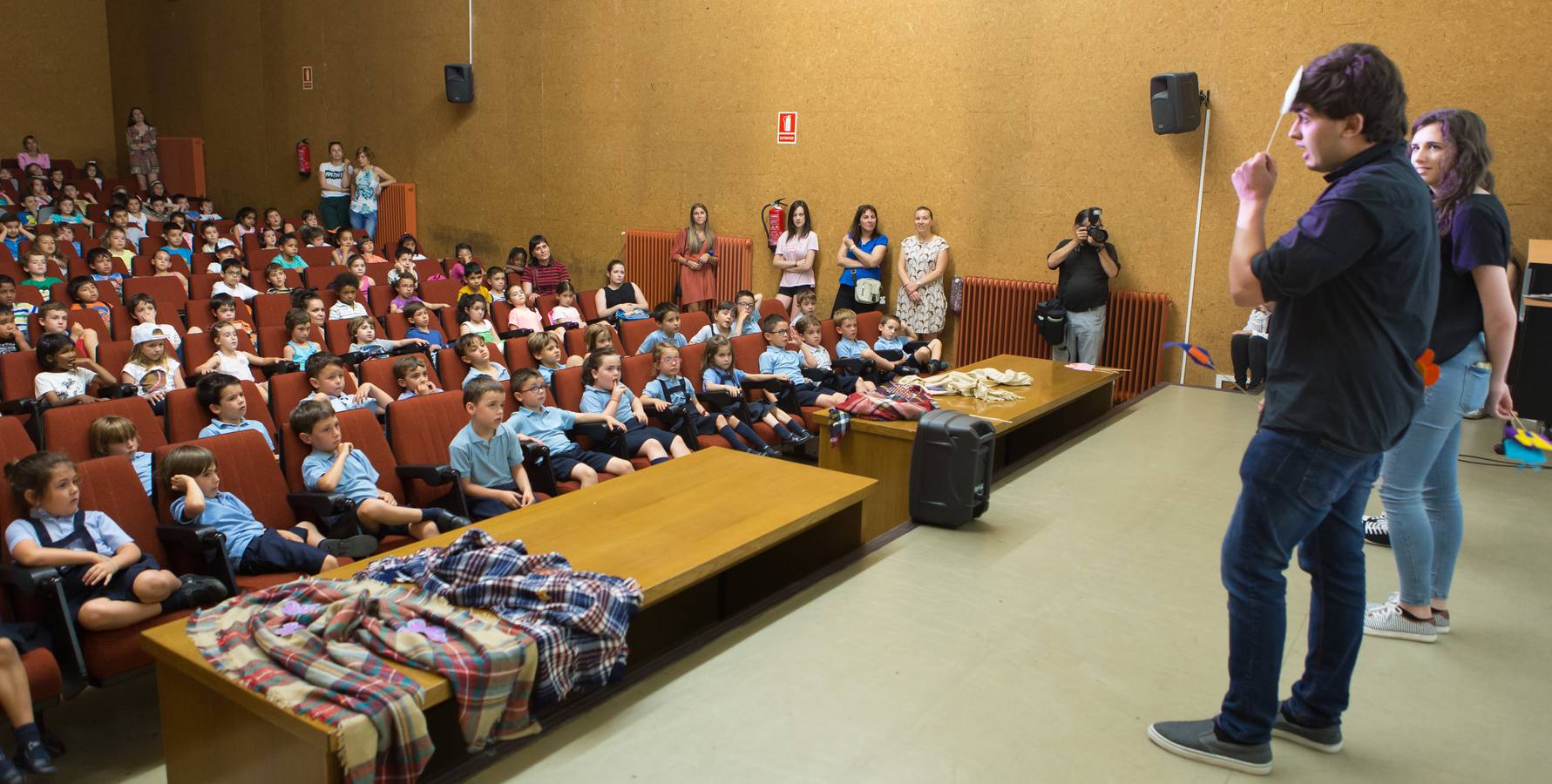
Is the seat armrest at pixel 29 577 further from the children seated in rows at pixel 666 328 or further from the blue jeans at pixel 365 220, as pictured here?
the blue jeans at pixel 365 220

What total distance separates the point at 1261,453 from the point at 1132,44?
560 centimetres

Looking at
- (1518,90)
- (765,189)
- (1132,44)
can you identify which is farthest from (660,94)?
(1518,90)

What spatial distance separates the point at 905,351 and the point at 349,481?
372cm

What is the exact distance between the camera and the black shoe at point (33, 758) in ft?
8.13

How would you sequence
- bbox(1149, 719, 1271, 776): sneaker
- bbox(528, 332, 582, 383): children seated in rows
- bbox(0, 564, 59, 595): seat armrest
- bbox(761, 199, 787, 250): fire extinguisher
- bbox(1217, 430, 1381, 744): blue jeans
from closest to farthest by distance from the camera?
bbox(1217, 430, 1381, 744): blue jeans → bbox(1149, 719, 1271, 776): sneaker → bbox(0, 564, 59, 595): seat armrest → bbox(528, 332, 582, 383): children seated in rows → bbox(761, 199, 787, 250): fire extinguisher

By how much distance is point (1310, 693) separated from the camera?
2.33m

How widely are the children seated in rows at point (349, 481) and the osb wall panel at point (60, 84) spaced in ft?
39.6

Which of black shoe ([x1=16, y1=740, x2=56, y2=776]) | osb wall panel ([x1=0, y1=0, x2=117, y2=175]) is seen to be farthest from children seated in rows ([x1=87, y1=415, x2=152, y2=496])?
osb wall panel ([x1=0, y1=0, x2=117, y2=175])

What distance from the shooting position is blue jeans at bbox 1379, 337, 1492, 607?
275 centimetres

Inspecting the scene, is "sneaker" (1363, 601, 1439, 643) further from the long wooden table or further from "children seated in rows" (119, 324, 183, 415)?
"children seated in rows" (119, 324, 183, 415)

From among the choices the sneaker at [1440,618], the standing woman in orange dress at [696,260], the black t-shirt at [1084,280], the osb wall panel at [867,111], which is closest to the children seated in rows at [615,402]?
the sneaker at [1440,618]

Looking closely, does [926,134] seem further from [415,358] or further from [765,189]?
[415,358]

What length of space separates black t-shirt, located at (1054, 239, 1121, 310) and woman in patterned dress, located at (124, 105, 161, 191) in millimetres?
11167

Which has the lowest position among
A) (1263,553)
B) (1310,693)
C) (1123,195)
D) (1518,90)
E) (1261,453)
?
(1310,693)
